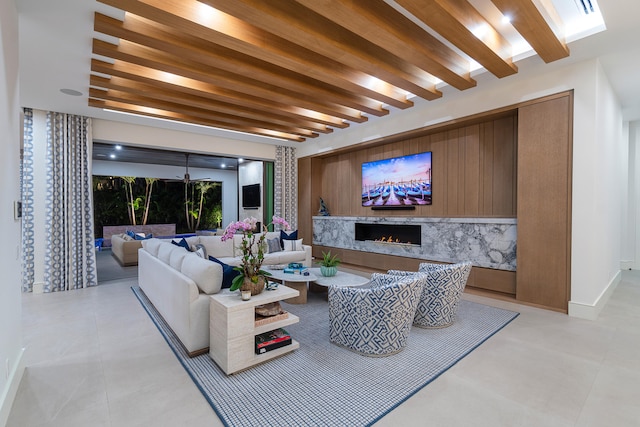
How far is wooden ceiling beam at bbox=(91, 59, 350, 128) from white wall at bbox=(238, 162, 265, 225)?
3216 millimetres

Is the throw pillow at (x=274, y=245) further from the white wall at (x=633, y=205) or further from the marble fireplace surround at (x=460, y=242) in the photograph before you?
the white wall at (x=633, y=205)

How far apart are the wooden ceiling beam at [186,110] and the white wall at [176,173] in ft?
22.3

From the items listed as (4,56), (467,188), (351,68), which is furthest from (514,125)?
(4,56)

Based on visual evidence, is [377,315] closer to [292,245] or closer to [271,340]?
[271,340]

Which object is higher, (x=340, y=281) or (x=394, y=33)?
(x=394, y=33)

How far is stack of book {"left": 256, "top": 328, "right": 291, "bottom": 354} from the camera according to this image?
8.47ft

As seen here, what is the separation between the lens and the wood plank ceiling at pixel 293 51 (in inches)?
99.8

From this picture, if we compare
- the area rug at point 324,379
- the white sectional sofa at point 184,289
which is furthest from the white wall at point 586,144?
the white sectional sofa at point 184,289

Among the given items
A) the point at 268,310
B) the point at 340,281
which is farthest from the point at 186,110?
the point at 268,310

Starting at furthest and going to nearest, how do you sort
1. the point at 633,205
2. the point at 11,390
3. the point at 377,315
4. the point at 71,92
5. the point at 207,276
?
the point at 633,205
the point at 71,92
the point at 207,276
the point at 377,315
the point at 11,390

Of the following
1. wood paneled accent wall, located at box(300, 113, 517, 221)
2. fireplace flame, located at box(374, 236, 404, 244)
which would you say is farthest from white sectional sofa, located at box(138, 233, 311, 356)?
wood paneled accent wall, located at box(300, 113, 517, 221)

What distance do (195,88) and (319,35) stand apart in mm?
2013

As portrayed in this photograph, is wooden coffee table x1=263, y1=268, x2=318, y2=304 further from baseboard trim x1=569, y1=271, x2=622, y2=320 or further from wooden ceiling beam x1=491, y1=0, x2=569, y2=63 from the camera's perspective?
wooden ceiling beam x1=491, y1=0, x2=569, y2=63

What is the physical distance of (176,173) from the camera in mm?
11602
